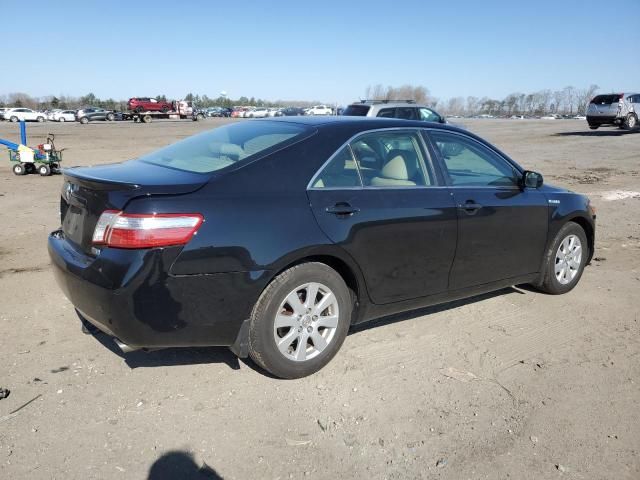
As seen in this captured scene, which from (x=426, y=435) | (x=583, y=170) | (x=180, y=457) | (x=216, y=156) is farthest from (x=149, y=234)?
(x=583, y=170)

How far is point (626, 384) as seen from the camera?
11.3ft

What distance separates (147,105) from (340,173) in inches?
2257

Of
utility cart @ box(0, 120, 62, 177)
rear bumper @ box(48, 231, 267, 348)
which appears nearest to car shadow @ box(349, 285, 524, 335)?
rear bumper @ box(48, 231, 267, 348)

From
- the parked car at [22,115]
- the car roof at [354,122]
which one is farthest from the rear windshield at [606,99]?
the parked car at [22,115]

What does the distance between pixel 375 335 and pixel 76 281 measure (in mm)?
2137

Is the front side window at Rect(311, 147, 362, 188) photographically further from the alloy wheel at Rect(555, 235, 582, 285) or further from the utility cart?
the utility cart

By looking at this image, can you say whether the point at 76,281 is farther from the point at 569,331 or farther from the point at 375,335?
the point at 569,331

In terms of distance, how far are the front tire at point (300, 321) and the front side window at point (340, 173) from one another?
0.53 metres

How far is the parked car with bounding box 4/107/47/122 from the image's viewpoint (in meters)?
55.4

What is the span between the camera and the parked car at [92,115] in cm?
5450

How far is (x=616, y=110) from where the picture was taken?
1027 inches

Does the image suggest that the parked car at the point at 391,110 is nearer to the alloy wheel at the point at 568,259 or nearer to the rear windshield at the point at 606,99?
the alloy wheel at the point at 568,259

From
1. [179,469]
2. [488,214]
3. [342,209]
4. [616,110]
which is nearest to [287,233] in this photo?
[342,209]

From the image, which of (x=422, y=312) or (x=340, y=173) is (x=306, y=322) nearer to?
(x=340, y=173)
